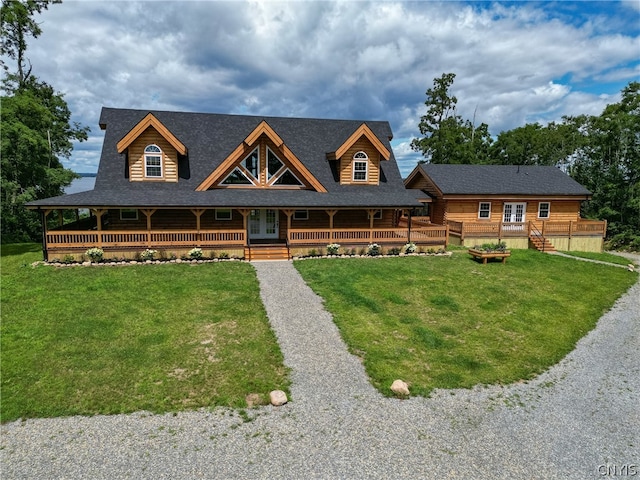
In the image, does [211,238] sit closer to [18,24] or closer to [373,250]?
[373,250]

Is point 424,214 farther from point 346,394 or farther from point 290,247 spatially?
point 346,394

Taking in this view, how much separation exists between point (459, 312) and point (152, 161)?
17.1m

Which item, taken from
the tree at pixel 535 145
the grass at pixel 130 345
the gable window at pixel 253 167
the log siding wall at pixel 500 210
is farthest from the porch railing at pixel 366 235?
the tree at pixel 535 145

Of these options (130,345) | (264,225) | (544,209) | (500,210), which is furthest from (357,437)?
(544,209)

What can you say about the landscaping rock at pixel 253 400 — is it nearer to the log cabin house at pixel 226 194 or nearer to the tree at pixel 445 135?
the log cabin house at pixel 226 194

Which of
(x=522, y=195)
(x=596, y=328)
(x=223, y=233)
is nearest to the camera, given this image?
(x=596, y=328)

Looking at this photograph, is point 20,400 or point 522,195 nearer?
point 20,400

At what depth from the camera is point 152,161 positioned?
803 inches

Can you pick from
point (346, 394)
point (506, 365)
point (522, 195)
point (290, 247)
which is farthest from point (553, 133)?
point (346, 394)

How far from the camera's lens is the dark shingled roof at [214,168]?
18663 millimetres

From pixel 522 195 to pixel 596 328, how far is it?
16739mm

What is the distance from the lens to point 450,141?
45.2 m

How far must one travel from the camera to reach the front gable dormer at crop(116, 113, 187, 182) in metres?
19.9

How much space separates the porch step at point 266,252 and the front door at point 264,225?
2752mm
